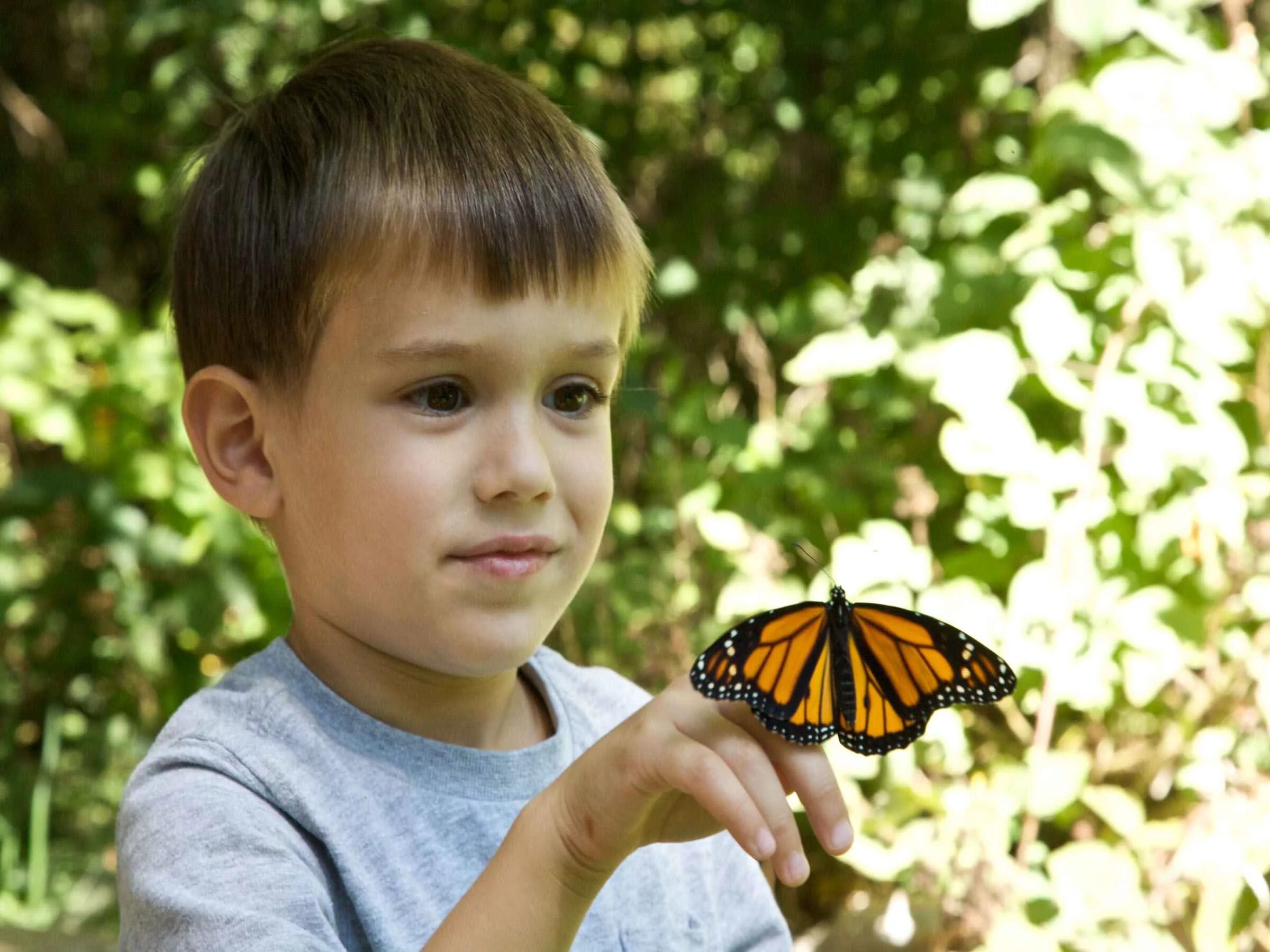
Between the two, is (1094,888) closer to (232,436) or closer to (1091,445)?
(1091,445)

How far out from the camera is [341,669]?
1242 mm

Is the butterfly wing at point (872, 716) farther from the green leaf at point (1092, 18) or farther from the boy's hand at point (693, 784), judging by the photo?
the green leaf at point (1092, 18)

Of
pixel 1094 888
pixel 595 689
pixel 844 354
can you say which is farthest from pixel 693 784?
pixel 844 354

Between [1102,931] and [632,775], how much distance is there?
53.7 inches

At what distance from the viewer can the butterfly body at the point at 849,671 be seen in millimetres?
842

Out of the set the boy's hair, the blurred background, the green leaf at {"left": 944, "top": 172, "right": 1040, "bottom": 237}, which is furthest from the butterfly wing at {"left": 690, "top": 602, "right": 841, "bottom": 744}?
the green leaf at {"left": 944, "top": 172, "right": 1040, "bottom": 237}

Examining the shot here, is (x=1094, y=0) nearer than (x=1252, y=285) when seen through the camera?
Yes

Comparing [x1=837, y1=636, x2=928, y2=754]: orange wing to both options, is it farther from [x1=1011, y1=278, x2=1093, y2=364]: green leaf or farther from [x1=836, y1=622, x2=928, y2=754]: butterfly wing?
[x1=1011, y1=278, x2=1093, y2=364]: green leaf

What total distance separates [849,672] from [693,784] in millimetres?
120

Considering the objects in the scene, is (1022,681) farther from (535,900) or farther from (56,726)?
(56,726)

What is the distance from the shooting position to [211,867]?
40.3 inches

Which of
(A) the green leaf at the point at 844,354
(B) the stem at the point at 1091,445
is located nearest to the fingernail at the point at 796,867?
(B) the stem at the point at 1091,445

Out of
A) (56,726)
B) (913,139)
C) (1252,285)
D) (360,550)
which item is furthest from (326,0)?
(360,550)

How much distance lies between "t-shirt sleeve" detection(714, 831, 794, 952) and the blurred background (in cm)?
59
